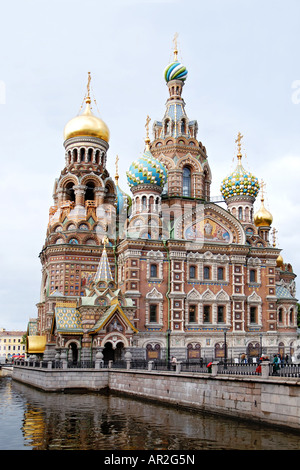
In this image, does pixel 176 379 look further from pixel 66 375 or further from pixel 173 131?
pixel 173 131

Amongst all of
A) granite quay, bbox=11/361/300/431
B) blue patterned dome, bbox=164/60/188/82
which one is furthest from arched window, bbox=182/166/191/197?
granite quay, bbox=11/361/300/431

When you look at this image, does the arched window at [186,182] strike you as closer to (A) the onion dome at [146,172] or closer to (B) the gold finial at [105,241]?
(A) the onion dome at [146,172]

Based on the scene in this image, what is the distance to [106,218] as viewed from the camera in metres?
41.0

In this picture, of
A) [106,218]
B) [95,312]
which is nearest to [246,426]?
[95,312]

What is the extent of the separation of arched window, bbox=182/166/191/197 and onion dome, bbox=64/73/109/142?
25.2 feet

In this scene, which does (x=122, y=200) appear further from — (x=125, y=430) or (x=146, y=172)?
(x=125, y=430)

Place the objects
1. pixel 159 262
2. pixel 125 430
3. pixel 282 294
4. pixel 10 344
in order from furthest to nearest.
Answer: pixel 10 344, pixel 282 294, pixel 159 262, pixel 125 430

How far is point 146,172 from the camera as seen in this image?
37812mm

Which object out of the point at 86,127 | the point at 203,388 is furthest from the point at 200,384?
the point at 86,127

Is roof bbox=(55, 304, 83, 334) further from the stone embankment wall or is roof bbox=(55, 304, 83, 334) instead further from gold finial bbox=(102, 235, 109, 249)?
gold finial bbox=(102, 235, 109, 249)

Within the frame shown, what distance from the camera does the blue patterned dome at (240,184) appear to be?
136 ft

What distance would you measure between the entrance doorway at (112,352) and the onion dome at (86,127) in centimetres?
1883

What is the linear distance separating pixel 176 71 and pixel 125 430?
34.6 metres

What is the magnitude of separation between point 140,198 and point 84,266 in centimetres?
657
